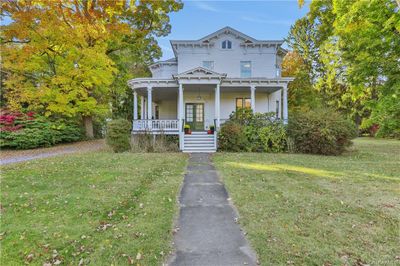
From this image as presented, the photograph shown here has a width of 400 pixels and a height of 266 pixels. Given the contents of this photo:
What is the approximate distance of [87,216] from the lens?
450 centimetres

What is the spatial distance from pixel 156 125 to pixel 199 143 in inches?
119

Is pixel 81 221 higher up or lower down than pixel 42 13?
lower down

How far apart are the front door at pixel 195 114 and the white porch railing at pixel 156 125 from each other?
352 centimetres

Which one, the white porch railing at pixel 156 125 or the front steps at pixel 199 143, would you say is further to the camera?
the white porch railing at pixel 156 125

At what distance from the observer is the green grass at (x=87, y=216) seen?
3288 millimetres

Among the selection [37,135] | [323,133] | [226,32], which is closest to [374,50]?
[323,133]

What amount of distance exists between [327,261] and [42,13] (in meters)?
15.7

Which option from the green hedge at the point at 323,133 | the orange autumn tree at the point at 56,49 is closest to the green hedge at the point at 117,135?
the orange autumn tree at the point at 56,49

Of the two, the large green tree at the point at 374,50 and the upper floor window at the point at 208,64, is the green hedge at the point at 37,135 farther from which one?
the large green tree at the point at 374,50

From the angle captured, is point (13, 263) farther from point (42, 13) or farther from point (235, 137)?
point (42, 13)

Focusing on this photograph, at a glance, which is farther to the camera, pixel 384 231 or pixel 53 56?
pixel 53 56

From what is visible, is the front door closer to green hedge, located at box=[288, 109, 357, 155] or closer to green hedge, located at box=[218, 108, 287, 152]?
green hedge, located at box=[218, 108, 287, 152]

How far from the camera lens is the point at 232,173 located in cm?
815

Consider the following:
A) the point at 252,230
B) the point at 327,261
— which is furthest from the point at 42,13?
the point at 327,261
